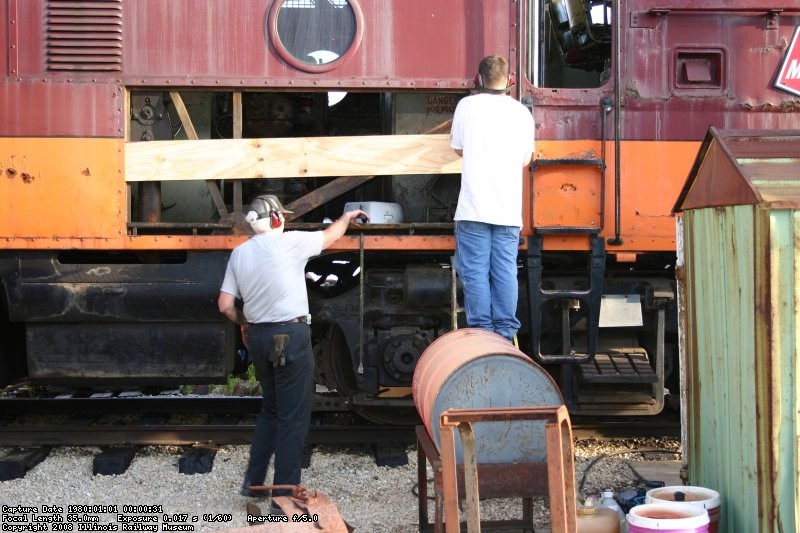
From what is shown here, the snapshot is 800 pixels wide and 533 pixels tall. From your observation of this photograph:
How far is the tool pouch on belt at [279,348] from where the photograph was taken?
5145mm

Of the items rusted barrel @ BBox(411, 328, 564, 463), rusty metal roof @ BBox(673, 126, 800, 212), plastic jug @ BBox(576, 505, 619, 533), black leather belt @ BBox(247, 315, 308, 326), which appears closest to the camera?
rusty metal roof @ BBox(673, 126, 800, 212)

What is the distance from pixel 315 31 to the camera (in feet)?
19.8

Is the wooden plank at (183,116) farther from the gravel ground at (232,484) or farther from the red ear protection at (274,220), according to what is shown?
the gravel ground at (232,484)

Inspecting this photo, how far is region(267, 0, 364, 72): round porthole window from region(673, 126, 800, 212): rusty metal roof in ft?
8.21

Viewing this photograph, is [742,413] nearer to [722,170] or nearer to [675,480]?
[722,170]

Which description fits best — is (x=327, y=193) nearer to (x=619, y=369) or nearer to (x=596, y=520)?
(x=619, y=369)

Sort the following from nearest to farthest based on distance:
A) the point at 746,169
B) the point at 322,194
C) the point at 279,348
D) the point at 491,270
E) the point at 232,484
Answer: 1. the point at 746,169
2. the point at 279,348
3. the point at 491,270
4. the point at 232,484
5. the point at 322,194

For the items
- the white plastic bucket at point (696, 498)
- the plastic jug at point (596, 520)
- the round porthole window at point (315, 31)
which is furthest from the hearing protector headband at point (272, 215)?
the white plastic bucket at point (696, 498)

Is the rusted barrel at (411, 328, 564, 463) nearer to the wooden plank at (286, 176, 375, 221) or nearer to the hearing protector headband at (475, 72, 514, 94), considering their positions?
the hearing protector headband at (475, 72, 514, 94)

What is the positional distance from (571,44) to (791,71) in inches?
56.8

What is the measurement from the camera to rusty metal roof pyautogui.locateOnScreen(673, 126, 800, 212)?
3.84m

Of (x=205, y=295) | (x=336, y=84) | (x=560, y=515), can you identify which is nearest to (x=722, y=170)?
(x=560, y=515)

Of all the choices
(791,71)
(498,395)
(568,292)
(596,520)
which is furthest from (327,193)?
(791,71)

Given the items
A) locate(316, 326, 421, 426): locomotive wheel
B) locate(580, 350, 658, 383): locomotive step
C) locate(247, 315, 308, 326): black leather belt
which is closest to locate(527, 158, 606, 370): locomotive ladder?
Result: locate(580, 350, 658, 383): locomotive step
